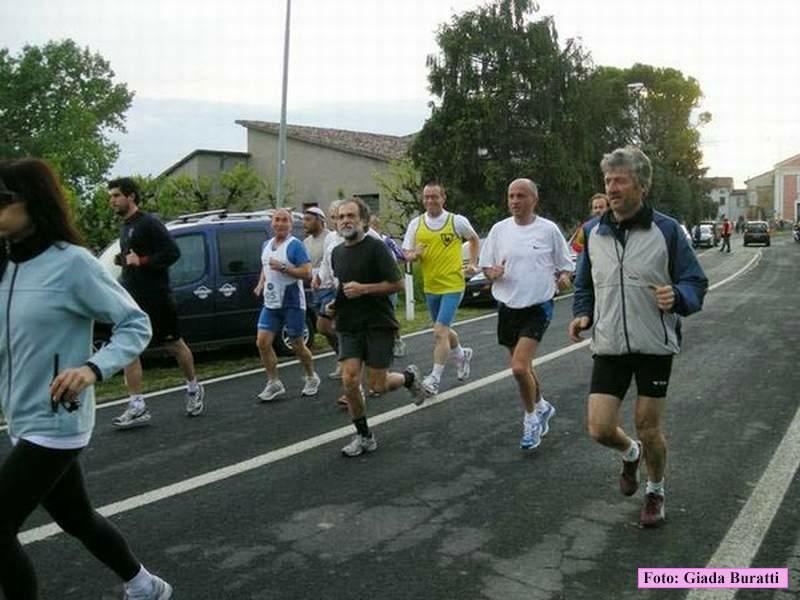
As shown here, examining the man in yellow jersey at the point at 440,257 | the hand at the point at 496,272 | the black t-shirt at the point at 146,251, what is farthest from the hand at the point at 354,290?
the man in yellow jersey at the point at 440,257

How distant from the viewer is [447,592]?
3.89 m

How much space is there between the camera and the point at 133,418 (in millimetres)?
7406

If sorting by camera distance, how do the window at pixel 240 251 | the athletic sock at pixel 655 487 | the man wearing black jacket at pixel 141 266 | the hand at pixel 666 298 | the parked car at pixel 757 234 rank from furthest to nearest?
the parked car at pixel 757 234
the window at pixel 240 251
the man wearing black jacket at pixel 141 266
the athletic sock at pixel 655 487
the hand at pixel 666 298

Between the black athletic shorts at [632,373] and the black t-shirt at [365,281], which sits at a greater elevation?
the black t-shirt at [365,281]

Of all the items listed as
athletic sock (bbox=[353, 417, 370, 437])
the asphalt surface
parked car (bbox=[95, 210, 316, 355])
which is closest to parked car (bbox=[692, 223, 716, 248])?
parked car (bbox=[95, 210, 316, 355])

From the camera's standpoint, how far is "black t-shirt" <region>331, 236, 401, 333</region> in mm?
6191

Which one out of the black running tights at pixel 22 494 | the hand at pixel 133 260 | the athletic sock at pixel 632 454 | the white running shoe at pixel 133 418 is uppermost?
the hand at pixel 133 260

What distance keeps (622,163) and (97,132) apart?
6729 centimetres

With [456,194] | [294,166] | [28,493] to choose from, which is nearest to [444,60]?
[456,194]

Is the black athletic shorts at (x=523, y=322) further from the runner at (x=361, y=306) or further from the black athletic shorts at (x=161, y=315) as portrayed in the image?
the black athletic shorts at (x=161, y=315)

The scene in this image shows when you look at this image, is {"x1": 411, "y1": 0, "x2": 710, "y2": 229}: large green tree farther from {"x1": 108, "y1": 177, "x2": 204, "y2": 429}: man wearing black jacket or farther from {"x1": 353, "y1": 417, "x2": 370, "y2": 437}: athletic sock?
{"x1": 353, "y1": 417, "x2": 370, "y2": 437}: athletic sock

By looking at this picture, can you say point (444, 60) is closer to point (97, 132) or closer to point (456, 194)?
point (456, 194)

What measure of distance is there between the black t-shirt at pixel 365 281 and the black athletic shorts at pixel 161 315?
198cm

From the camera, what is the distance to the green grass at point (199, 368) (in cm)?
941
